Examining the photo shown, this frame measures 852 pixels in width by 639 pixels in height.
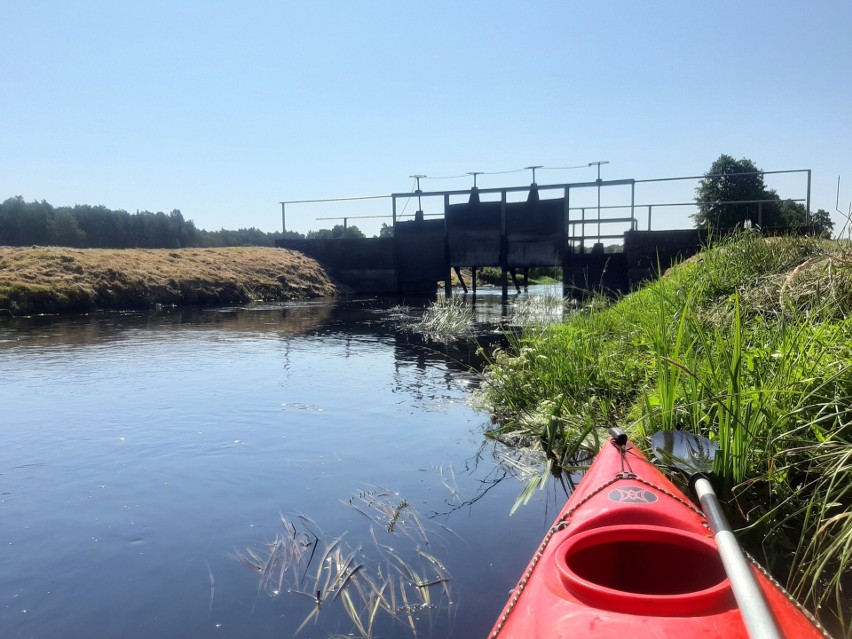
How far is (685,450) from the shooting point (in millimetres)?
3094

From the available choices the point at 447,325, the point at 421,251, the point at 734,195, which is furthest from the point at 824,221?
the point at 734,195

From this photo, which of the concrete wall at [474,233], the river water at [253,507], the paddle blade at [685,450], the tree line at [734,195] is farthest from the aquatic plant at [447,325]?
the tree line at [734,195]

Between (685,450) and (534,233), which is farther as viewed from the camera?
(534,233)

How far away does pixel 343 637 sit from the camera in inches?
98.1

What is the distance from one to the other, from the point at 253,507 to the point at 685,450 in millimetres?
2444

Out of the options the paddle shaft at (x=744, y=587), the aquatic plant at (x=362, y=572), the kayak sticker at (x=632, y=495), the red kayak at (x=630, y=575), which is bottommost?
the aquatic plant at (x=362, y=572)

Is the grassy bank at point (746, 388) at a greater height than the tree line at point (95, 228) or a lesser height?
lesser

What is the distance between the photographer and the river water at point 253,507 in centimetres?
273

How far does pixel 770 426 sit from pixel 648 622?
1701mm

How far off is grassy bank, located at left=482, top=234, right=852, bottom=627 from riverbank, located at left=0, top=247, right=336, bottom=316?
47.9 ft

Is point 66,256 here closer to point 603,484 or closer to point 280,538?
point 280,538

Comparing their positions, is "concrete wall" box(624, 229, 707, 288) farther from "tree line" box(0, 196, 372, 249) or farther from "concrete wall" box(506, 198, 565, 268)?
"tree line" box(0, 196, 372, 249)

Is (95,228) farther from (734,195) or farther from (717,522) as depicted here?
(717,522)

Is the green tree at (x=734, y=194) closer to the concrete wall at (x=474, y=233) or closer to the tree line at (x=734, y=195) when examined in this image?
the tree line at (x=734, y=195)
